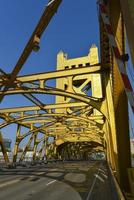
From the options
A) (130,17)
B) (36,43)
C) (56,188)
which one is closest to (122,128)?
(36,43)

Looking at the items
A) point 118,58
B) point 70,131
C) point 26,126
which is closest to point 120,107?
point 118,58

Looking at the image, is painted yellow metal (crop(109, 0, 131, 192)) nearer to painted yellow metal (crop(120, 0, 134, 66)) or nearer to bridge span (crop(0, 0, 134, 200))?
bridge span (crop(0, 0, 134, 200))

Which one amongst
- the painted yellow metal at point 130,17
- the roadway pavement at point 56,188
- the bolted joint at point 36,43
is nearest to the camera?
the painted yellow metal at point 130,17

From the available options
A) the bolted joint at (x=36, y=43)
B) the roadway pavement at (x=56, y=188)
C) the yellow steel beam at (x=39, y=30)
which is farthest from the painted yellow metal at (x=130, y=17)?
the bolted joint at (x=36, y=43)

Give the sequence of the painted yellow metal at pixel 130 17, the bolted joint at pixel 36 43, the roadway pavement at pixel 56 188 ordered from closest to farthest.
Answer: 1. the painted yellow metal at pixel 130 17
2. the roadway pavement at pixel 56 188
3. the bolted joint at pixel 36 43

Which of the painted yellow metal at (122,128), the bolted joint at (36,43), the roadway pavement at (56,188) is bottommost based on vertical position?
the roadway pavement at (56,188)

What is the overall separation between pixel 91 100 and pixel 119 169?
785 cm

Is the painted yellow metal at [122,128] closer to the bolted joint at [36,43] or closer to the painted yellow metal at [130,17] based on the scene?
the bolted joint at [36,43]

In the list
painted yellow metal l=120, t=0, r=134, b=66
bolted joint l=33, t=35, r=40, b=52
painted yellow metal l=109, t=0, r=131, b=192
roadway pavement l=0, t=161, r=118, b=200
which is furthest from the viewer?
bolted joint l=33, t=35, r=40, b=52

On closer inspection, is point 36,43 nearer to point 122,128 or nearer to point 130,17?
point 122,128

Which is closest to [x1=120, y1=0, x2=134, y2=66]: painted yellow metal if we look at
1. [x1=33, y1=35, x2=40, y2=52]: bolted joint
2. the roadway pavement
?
the roadway pavement

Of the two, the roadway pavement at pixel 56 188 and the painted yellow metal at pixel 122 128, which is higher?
the painted yellow metal at pixel 122 128

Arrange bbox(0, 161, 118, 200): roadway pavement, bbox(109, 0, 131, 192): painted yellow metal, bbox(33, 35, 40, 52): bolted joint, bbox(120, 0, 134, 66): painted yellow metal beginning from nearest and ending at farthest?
Answer: bbox(120, 0, 134, 66): painted yellow metal, bbox(109, 0, 131, 192): painted yellow metal, bbox(0, 161, 118, 200): roadway pavement, bbox(33, 35, 40, 52): bolted joint

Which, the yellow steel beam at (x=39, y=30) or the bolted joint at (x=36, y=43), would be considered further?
the bolted joint at (x=36, y=43)
